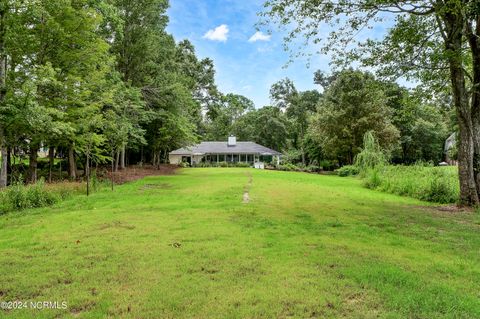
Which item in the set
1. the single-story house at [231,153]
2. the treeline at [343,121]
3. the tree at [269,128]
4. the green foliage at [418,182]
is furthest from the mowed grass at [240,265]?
the tree at [269,128]

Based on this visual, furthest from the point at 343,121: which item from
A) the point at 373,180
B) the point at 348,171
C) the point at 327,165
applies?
the point at 373,180

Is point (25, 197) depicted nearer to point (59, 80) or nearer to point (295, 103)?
point (59, 80)

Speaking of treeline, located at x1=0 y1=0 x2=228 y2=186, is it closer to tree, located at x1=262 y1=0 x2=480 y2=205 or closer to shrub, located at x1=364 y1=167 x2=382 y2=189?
tree, located at x1=262 y1=0 x2=480 y2=205

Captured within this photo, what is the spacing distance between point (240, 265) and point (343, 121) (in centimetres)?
3057

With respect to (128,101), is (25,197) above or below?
below

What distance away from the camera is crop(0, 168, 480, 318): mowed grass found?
3.24 metres

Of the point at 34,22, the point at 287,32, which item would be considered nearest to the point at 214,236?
the point at 287,32

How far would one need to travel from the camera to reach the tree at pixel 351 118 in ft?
103

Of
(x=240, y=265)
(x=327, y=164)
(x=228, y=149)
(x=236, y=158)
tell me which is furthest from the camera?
(x=236, y=158)

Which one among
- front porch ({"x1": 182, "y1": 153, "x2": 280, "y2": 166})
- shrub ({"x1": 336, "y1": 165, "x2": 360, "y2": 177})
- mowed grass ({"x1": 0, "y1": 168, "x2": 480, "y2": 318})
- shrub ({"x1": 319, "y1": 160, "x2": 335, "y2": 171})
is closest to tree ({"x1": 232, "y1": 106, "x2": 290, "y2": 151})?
front porch ({"x1": 182, "y1": 153, "x2": 280, "y2": 166})

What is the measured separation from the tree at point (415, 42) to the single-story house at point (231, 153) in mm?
37433

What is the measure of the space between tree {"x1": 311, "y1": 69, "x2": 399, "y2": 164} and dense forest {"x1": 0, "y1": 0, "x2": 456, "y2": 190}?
103 millimetres

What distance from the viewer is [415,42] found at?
10625mm

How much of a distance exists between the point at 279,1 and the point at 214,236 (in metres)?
7.83
